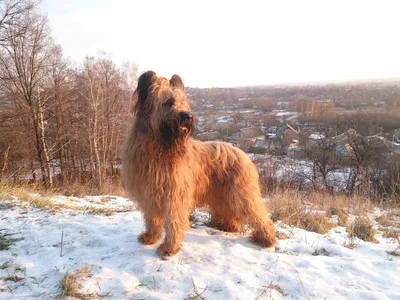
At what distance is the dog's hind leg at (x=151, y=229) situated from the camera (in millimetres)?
3816

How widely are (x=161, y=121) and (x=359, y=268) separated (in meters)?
2.89

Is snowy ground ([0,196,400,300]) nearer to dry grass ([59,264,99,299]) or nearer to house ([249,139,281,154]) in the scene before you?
dry grass ([59,264,99,299])

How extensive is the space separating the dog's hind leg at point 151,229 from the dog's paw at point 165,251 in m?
0.31

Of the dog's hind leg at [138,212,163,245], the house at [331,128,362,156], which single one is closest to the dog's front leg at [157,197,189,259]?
the dog's hind leg at [138,212,163,245]

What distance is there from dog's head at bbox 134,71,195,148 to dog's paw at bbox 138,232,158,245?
Result: 1.30 metres

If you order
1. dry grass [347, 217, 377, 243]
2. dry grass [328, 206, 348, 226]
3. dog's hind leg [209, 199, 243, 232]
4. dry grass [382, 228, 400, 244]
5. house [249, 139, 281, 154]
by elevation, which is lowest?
house [249, 139, 281, 154]

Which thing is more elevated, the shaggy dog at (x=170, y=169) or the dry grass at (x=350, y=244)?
the shaggy dog at (x=170, y=169)

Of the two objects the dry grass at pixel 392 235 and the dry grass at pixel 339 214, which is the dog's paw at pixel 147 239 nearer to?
the dry grass at pixel 392 235

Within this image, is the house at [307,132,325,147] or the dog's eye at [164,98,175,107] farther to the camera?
the house at [307,132,325,147]

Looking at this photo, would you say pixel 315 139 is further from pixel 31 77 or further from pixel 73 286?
pixel 73 286

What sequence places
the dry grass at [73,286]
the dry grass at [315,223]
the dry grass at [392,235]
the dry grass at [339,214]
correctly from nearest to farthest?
the dry grass at [73,286] < the dry grass at [392,235] < the dry grass at [315,223] < the dry grass at [339,214]

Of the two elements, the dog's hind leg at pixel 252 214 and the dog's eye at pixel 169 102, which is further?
the dog's hind leg at pixel 252 214

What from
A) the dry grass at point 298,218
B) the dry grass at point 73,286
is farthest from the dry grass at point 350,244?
the dry grass at point 73,286

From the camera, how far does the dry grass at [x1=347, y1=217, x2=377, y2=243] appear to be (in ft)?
15.3
